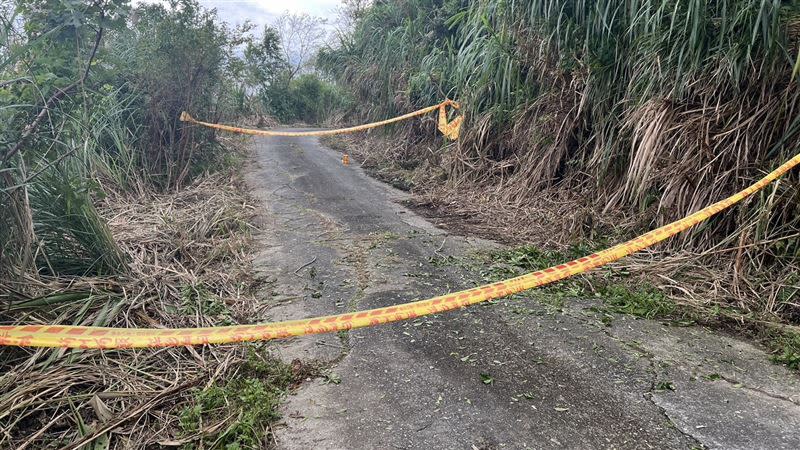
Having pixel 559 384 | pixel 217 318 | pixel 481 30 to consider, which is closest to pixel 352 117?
pixel 481 30

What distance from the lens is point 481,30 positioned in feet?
19.3

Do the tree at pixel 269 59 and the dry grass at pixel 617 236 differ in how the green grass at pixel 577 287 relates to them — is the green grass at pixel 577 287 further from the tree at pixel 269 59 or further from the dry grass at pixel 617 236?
the tree at pixel 269 59

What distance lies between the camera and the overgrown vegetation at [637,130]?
2883mm

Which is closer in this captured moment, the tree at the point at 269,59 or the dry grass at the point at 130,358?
the dry grass at the point at 130,358

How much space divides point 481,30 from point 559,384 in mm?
4730

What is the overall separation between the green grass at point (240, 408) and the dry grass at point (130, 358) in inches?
0.8

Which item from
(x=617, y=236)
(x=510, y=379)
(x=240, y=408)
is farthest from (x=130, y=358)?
(x=617, y=236)

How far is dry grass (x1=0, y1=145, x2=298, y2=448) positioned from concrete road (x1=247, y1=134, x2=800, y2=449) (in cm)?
28

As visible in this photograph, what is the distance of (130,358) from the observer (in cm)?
227

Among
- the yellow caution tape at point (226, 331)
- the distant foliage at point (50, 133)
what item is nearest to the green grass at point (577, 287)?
the yellow caution tape at point (226, 331)

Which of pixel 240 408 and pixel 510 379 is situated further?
pixel 510 379

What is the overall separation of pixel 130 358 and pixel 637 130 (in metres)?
3.36

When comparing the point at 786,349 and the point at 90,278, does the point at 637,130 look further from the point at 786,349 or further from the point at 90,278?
the point at 90,278

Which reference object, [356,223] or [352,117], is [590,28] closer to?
[356,223]
